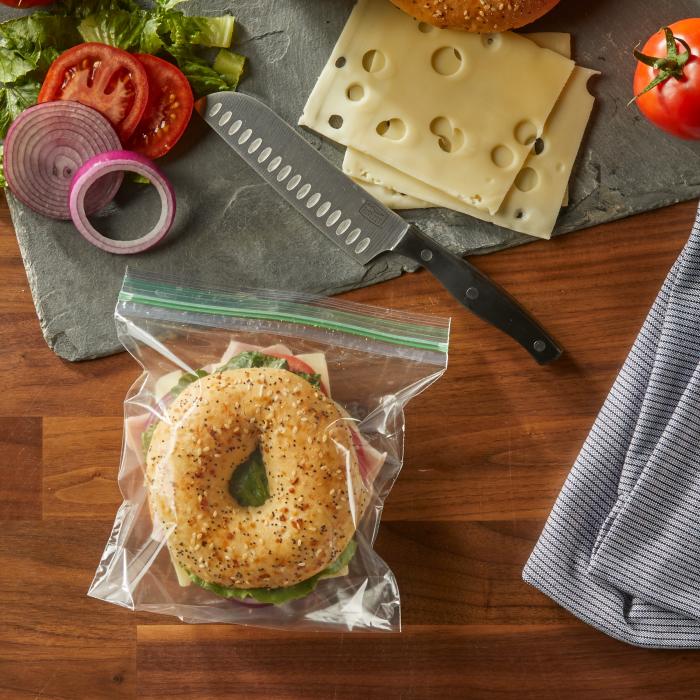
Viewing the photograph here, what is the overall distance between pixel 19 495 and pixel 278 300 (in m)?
0.66

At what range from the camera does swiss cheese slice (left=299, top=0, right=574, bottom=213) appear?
1763 millimetres

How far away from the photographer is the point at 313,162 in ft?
5.75

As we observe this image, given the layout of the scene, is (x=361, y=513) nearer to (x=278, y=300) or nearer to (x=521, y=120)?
(x=278, y=300)

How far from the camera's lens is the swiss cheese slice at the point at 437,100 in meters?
1.76

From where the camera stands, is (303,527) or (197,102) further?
(197,102)

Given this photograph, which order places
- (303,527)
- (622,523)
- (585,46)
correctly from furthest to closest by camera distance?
(585,46) → (622,523) → (303,527)

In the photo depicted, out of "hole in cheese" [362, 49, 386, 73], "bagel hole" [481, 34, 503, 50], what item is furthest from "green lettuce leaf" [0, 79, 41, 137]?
"bagel hole" [481, 34, 503, 50]

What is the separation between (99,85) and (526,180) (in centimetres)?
85

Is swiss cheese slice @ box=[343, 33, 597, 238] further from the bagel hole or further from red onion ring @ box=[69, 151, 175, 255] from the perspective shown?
red onion ring @ box=[69, 151, 175, 255]

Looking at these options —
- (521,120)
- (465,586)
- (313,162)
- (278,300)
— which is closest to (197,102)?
(313,162)

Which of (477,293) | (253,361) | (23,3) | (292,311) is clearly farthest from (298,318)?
(23,3)

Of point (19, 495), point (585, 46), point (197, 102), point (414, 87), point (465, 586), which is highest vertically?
point (585, 46)

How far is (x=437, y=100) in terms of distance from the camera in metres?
1.78

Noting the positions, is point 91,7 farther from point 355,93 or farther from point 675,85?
point 675,85
